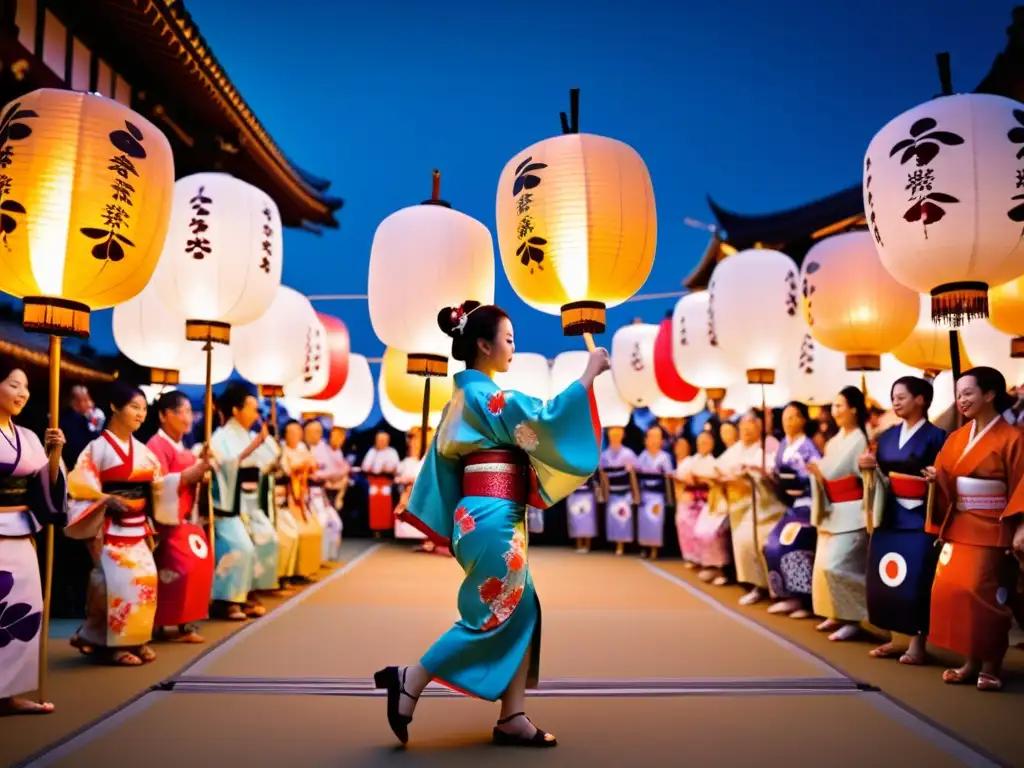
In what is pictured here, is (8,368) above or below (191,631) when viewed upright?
above

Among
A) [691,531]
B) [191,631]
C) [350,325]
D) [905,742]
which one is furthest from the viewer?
[350,325]

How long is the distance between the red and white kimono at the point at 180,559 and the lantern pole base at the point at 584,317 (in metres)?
2.58

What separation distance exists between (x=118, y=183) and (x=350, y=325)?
40.0 meters

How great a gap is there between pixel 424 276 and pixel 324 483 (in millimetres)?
5735

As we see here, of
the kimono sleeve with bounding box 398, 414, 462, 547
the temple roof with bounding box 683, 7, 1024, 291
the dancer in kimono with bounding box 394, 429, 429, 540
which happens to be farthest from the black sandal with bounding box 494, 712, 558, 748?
the temple roof with bounding box 683, 7, 1024, 291

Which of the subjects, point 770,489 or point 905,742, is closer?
point 905,742

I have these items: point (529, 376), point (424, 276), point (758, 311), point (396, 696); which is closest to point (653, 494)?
point (529, 376)

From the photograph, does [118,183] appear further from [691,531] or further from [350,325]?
[350,325]

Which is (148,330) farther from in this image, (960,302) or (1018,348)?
(1018,348)

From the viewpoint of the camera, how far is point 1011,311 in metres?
5.02

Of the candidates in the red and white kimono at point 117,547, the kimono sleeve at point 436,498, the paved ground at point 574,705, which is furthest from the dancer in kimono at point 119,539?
the kimono sleeve at point 436,498

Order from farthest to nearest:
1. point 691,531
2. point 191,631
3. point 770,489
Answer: point 691,531 → point 770,489 → point 191,631

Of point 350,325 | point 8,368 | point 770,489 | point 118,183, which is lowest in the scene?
point 770,489

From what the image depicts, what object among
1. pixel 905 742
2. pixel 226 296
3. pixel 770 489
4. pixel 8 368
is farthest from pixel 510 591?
pixel 770 489
